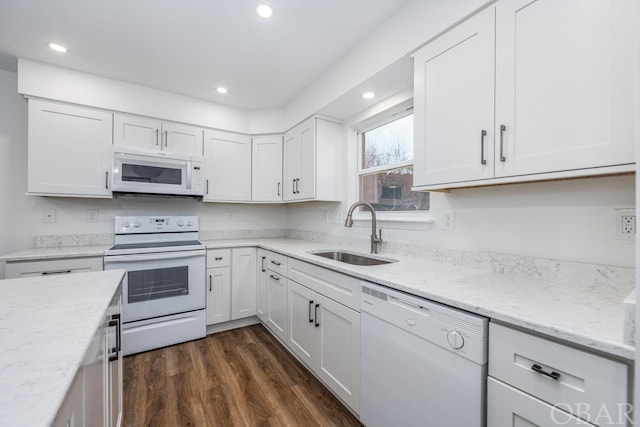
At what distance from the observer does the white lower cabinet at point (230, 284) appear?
2.69m

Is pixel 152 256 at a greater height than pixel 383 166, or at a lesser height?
lesser

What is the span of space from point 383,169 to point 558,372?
1.79 m

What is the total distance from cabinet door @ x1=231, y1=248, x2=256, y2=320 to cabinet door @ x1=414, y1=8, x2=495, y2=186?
1988 mm

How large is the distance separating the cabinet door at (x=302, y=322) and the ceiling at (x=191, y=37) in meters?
1.85

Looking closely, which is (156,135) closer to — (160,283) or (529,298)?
(160,283)

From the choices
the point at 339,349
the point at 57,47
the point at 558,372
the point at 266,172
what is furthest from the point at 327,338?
the point at 57,47

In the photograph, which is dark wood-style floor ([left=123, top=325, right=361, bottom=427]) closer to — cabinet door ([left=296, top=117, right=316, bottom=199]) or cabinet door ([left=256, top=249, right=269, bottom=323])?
cabinet door ([left=256, top=249, right=269, bottom=323])

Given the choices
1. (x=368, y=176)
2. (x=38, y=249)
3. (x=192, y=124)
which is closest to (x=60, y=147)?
(x=38, y=249)

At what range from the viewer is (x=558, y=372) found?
2.55 feet

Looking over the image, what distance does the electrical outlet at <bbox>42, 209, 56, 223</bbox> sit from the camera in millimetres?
2488

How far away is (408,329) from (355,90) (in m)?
1.74

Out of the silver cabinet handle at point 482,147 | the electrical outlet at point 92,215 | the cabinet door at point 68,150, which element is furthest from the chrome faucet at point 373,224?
the electrical outlet at point 92,215

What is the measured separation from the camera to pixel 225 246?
275 cm

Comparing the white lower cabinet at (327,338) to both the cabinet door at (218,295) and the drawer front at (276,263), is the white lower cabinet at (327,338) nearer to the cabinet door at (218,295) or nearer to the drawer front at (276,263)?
the drawer front at (276,263)
